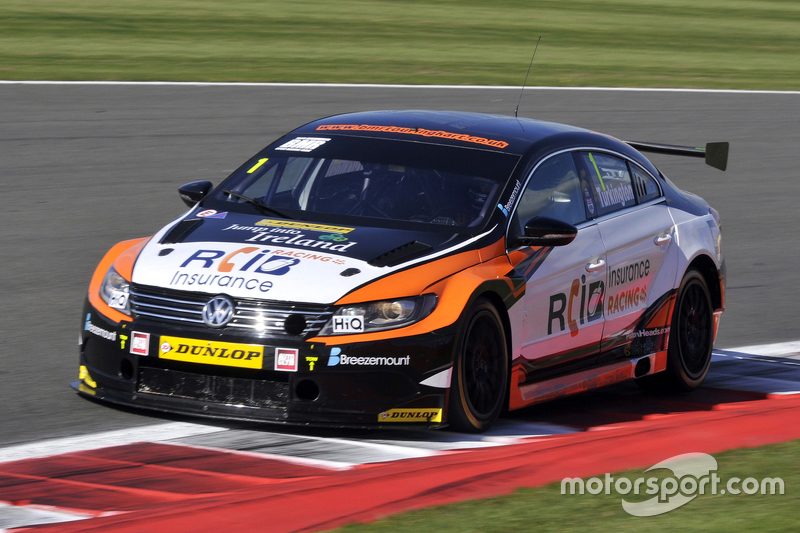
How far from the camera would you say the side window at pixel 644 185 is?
8.93 m

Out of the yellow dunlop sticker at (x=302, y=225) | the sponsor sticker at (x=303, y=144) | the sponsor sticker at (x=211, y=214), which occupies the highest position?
the sponsor sticker at (x=303, y=144)

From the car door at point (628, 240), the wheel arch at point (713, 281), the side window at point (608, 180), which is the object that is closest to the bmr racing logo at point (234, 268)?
the car door at point (628, 240)

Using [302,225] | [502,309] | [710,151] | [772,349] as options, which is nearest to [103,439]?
[302,225]

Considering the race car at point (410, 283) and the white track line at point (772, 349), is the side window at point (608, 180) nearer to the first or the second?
the race car at point (410, 283)

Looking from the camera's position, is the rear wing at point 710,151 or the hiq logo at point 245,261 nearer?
the hiq logo at point 245,261

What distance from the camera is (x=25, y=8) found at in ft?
89.6

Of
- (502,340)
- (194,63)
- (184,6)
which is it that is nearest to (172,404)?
(502,340)

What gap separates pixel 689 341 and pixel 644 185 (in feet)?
3.13

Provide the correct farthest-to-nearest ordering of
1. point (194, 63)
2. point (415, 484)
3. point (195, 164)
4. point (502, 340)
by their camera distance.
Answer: point (194, 63)
point (195, 164)
point (502, 340)
point (415, 484)

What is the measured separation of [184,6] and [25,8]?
4225mm

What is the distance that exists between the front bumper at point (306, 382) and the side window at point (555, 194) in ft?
4.31

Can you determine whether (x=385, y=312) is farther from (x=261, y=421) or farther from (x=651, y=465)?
(x=651, y=465)

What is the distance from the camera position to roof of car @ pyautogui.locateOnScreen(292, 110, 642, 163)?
823 cm

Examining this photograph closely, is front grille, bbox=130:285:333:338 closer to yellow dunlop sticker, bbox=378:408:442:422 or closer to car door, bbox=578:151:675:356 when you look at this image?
yellow dunlop sticker, bbox=378:408:442:422
